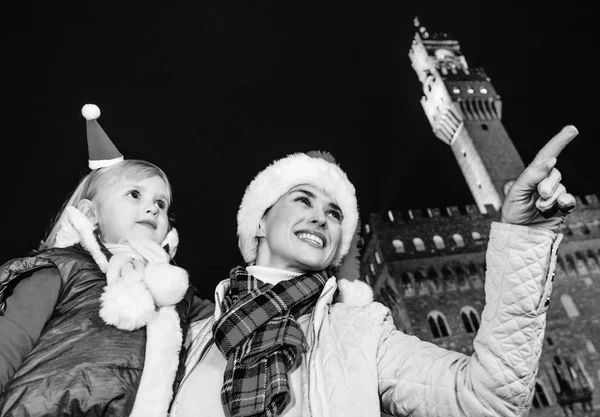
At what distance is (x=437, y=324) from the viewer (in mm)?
21203

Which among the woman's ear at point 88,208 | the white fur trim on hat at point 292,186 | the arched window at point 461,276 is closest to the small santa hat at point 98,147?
the woman's ear at point 88,208

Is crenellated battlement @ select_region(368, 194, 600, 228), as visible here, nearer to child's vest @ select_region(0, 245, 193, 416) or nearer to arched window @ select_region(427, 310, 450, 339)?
arched window @ select_region(427, 310, 450, 339)

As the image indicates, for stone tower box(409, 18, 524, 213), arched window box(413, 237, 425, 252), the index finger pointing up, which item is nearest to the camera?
the index finger pointing up

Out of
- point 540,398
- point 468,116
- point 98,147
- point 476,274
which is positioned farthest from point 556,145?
point 468,116

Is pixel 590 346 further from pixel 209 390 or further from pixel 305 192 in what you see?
pixel 209 390

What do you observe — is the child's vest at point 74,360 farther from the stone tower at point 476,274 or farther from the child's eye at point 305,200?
the stone tower at point 476,274

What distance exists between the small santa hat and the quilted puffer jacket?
1856 mm

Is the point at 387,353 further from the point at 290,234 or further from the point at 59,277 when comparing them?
the point at 59,277

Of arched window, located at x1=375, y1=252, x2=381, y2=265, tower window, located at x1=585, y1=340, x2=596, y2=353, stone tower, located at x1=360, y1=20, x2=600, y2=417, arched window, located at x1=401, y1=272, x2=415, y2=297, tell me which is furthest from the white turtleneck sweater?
tower window, located at x1=585, y1=340, x2=596, y2=353

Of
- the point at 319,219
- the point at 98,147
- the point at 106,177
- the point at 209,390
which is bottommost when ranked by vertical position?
the point at 209,390

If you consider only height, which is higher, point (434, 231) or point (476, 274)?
point (434, 231)

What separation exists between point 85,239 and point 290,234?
135 cm

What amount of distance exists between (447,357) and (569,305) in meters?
25.4

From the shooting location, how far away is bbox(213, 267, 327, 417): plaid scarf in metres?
2.14
